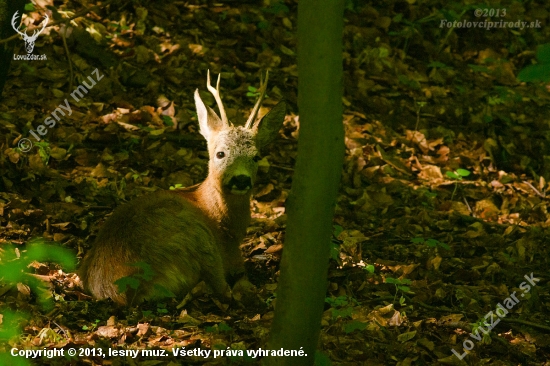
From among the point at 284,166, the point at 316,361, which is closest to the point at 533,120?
the point at 284,166

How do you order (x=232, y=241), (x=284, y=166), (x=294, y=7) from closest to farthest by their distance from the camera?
1. (x=232, y=241)
2. (x=284, y=166)
3. (x=294, y=7)

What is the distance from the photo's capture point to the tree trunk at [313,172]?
133 inches

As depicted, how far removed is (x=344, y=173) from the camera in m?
7.90

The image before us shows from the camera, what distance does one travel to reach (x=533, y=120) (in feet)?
30.6

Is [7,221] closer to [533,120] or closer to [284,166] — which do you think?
[284,166]

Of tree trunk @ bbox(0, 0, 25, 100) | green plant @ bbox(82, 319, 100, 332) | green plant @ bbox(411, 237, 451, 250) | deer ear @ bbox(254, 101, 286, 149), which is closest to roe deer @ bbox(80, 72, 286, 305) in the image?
deer ear @ bbox(254, 101, 286, 149)

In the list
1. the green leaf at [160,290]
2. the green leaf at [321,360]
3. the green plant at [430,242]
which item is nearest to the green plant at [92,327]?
the green leaf at [160,290]

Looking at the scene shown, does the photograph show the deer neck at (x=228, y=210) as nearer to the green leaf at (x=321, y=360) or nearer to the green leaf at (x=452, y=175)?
the green leaf at (x=321, y=360)

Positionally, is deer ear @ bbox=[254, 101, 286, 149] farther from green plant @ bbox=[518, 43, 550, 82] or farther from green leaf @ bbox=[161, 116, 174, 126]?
green plant @ bbox=[518, 43, 550, 82]

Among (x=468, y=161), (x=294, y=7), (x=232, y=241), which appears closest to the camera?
(x=232, y=241)

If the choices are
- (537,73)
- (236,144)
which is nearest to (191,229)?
(236,144)

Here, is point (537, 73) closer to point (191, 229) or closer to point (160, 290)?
point (160, 290)

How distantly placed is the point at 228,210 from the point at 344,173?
1974mm

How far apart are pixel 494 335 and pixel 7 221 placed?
389 cm
